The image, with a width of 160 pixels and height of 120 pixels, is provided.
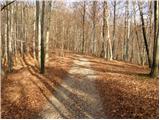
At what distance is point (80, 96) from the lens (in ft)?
49.4

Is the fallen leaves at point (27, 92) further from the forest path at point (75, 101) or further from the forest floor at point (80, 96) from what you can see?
the forest path at point (75, 101)

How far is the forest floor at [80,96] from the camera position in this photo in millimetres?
12336

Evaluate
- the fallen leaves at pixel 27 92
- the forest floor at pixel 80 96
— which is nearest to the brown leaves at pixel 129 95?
the forest floor at pixel 80 96

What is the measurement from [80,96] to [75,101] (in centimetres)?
85

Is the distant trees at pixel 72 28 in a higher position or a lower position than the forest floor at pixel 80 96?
higher

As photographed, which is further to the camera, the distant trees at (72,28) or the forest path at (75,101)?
the distant trees at (72,28)

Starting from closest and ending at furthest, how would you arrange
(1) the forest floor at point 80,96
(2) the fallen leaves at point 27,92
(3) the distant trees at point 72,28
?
(1) the forest floor at point 80,96, (2) the fallen leaves at point 27,92, (3) the distant trees at point 72,28

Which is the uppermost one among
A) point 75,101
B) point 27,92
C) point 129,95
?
point 129,95

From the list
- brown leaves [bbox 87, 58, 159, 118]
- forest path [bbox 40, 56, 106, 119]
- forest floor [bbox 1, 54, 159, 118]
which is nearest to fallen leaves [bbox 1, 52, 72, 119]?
forest floor [bbox 1, 54, 159, 118]

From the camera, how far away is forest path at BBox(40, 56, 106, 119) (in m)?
12.6

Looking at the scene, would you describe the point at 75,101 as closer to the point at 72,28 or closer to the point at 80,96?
the point at 80,96

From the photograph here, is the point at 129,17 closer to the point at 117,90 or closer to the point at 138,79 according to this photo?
the point at 138,79

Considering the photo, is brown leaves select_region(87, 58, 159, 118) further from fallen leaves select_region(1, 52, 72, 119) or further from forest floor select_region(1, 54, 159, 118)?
fallen leaves select_region(1, 52, 72, 119)

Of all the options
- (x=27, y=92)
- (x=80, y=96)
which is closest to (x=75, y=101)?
(x=80, y=96)
